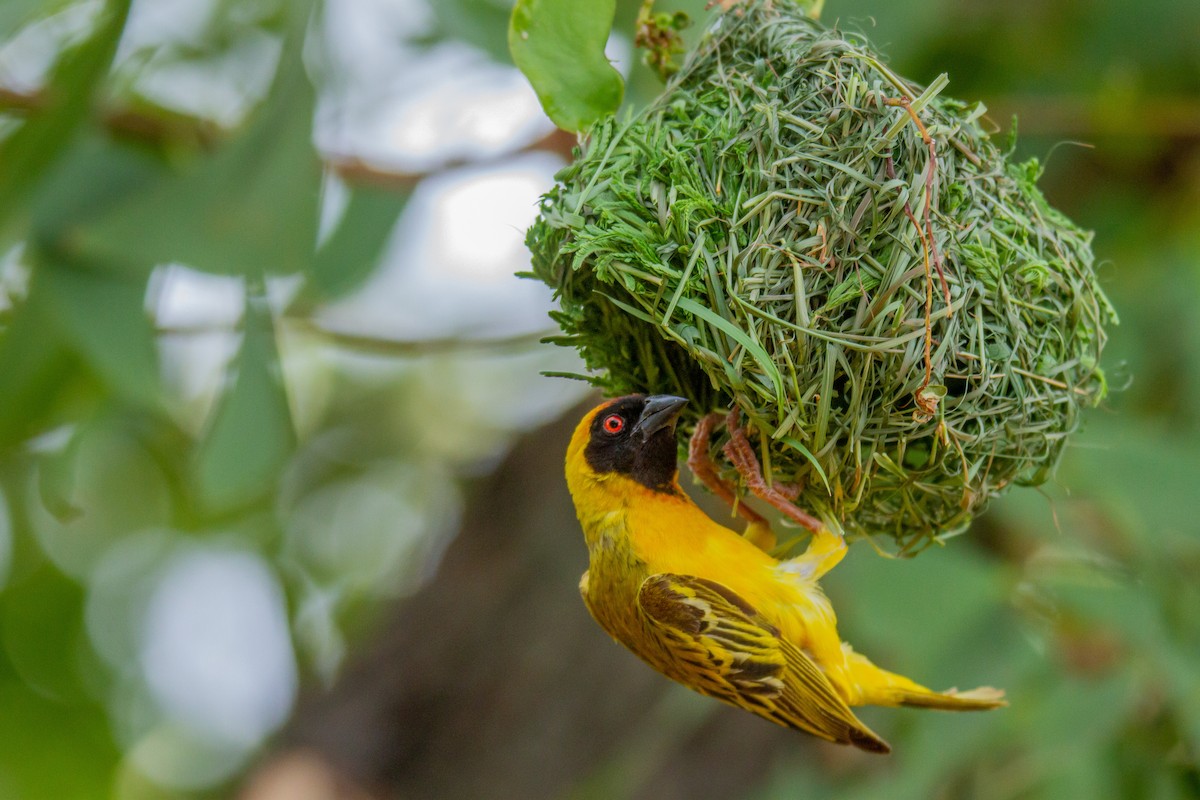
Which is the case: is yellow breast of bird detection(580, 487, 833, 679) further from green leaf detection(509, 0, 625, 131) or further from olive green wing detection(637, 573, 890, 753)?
green leaf detection(509, 0, 625, 131)

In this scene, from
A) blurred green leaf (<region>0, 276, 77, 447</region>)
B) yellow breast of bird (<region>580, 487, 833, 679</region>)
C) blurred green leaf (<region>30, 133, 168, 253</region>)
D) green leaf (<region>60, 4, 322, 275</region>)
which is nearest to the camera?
yellow breast of bird (<region>580, 487, 833, 679</region>)

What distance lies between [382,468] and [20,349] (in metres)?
4.02

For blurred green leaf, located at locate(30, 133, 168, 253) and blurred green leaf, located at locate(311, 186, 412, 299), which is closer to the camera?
blurred green leaf, located at locate(30, 133, 168, 253)

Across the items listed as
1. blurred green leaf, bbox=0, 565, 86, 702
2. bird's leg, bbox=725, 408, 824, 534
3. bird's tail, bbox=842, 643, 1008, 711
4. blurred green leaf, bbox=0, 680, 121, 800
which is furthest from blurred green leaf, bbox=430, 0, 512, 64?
blurred green leaf, bbox=0, 680, 121, 800

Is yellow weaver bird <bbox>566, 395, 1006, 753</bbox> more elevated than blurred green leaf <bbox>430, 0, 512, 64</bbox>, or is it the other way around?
blurred green leaf <bbox>430, 0, 512, 64</bbox>

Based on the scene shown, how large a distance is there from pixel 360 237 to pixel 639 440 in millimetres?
2653

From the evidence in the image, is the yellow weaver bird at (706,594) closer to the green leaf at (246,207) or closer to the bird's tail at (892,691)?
the bird's tail at (892,691)

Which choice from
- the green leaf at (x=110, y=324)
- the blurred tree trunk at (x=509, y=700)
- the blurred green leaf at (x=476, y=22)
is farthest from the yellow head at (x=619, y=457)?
the blurred tree trunk at (x=509, y=700)

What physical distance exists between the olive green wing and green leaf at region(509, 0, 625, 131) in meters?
1.09

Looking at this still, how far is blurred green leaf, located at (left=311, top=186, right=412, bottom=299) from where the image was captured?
4566 mm

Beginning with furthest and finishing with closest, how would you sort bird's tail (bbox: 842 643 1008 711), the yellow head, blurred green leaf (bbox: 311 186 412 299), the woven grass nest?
blurred green leaf (bbox: 311 186 412 299) → bird's tail (bbox: 842 643 1008 711) → the yellow head → the woven grass nest

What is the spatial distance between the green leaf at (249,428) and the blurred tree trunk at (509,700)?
2.29 metres

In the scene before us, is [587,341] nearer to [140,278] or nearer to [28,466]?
[140,278]

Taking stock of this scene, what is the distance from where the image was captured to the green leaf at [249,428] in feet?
11.3
